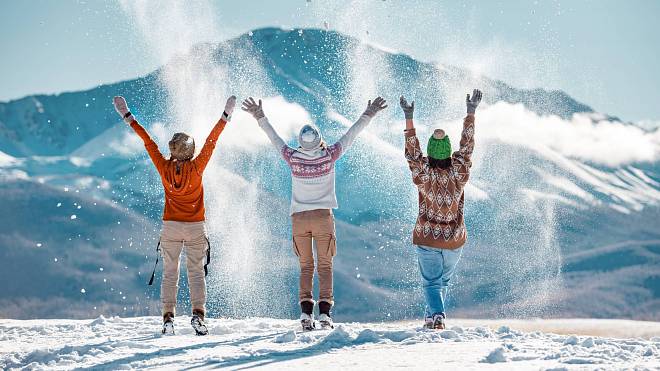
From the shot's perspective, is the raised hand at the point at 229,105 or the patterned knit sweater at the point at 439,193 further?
the raised hand at the point at 229,105

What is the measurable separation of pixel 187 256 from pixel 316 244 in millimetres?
1751

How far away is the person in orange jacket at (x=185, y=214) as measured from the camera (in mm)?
11352

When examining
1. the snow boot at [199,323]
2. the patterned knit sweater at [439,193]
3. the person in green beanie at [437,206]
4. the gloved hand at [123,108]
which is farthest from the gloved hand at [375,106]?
the snow boot at [199,323]

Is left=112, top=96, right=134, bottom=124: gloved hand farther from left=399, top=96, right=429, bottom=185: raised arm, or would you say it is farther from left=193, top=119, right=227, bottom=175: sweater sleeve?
left=399, top=96, right=429, bottom=185: raised arm

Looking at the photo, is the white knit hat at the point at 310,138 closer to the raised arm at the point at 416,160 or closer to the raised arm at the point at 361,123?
the raised arm at the point at 361,123

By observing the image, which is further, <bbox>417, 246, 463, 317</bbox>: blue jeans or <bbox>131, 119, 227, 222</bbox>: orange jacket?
<bbox>417, 246, 463, 317</bbox>: blue jeans

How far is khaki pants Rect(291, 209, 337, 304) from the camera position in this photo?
1157 centimetres

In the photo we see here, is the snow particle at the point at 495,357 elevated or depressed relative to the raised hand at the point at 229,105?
depressed

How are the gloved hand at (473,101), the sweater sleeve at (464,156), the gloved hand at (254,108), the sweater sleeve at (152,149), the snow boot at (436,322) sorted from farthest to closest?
the gloved hand at (254,108), the gloved hand at (473,101), the sweater sleeve at (464,156), the sweater sleeve at (152,149), the snow boot at (436,322)

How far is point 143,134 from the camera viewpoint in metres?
11.8

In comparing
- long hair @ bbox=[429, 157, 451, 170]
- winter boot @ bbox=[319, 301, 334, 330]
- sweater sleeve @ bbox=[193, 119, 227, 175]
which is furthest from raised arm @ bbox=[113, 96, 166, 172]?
long hair @ bbox=[429, 157, 451, 170]

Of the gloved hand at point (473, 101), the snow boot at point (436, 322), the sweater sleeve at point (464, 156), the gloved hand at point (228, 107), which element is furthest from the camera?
the gloved hand at point (473, 101)

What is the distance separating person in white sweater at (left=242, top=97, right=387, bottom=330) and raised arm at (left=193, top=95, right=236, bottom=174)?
0.85 meters

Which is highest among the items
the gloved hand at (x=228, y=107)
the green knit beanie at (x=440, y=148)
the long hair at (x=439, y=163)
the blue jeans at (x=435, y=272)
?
the gloved hand at (x=228, y=107)
